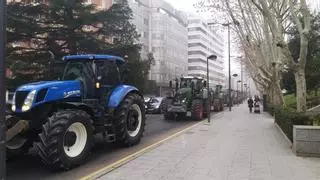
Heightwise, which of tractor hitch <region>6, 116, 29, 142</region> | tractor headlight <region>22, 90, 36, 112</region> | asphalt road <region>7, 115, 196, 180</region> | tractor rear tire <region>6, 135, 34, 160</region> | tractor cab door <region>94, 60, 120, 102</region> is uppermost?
tractor cab door <region>94, 60, 120, 102</region>

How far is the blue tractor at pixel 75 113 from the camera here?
1046cm

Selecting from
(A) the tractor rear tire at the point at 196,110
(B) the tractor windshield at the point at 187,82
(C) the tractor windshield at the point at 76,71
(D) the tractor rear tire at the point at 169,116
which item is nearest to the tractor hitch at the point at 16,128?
(C) the tractor windshield at the point at 76,71

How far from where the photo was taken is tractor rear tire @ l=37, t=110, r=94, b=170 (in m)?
10.2

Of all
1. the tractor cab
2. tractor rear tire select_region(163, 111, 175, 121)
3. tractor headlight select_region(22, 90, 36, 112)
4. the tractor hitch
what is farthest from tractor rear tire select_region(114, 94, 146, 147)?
tractor rear tire select_region(163, 111, 175, 121)

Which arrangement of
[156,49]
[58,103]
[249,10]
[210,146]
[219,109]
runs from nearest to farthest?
[58,103]
[210,146]
[249,10]
[219,109]
[156,49]

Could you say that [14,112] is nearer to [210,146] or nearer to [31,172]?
[31,172]

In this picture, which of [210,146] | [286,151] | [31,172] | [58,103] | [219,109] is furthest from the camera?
[219,109]

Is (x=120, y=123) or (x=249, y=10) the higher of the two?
(x=249, y=10)

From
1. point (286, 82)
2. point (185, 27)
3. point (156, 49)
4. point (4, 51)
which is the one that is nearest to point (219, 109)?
point (286, 82)

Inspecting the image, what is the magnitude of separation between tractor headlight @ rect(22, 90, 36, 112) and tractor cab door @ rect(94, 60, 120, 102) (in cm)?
283

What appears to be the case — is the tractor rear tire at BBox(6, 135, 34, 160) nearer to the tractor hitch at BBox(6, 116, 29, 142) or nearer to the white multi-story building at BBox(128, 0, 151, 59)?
the tractor hitch at BBox(6, 116, 29, 142)

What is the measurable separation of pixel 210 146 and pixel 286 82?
27814mm

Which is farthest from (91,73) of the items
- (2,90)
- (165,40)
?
(165,40)

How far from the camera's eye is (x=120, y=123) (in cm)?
1376
